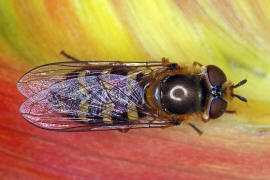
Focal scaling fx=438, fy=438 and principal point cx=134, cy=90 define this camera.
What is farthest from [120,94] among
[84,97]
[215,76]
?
[215,76]

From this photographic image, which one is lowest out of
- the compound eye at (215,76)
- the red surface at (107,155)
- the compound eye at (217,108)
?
the red surface at (107,155)

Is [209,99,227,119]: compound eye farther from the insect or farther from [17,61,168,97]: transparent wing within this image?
[17,61,168,97]: transparent wing

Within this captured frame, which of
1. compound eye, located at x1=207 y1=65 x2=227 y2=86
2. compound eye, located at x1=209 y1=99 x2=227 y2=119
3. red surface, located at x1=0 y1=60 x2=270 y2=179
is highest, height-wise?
compound eye, located at x1=207 y1=65 x2=227 y2=86

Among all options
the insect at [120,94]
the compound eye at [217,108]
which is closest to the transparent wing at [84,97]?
the insect at [120,94]

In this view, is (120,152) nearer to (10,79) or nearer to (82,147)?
(82,147)

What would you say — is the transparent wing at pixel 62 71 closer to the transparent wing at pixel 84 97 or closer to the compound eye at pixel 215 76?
the transparent wing at pixel 84 97

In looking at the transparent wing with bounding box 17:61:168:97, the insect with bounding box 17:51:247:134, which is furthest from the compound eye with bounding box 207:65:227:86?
the transparent wing with bounding box 17:61:168:97

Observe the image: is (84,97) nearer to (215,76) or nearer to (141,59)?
(141,59)
